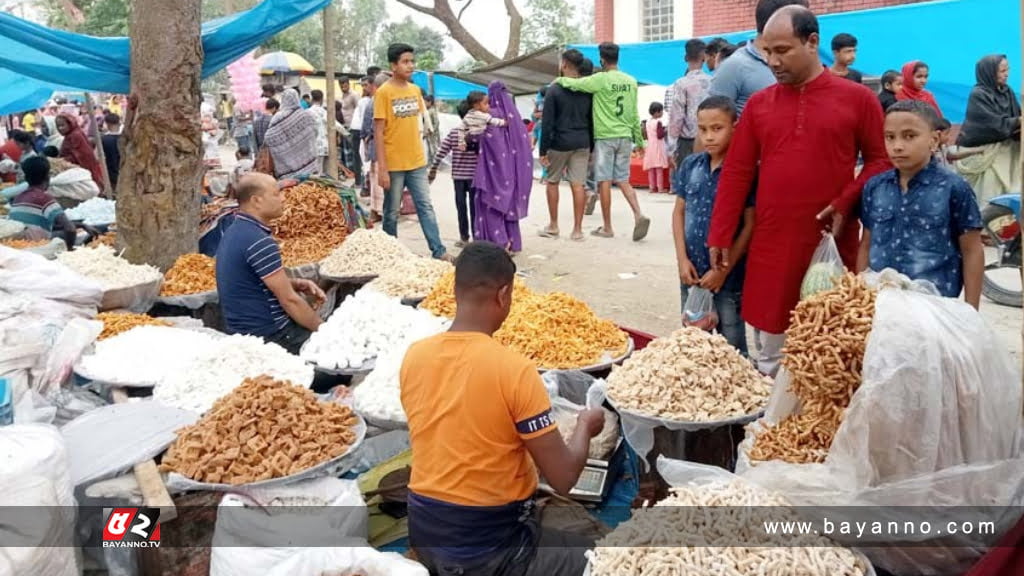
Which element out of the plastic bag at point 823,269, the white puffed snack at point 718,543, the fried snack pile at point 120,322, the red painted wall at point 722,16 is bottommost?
the white puffed snack at point 718,543

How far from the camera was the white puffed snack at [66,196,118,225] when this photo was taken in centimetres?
878

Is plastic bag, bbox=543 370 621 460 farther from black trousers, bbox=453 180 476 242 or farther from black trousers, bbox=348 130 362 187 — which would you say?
black trousers, bbox=348 130 362 187

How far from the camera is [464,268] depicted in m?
2.37

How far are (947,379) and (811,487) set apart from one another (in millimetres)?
453

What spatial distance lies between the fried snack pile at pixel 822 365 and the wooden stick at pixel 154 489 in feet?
6.30

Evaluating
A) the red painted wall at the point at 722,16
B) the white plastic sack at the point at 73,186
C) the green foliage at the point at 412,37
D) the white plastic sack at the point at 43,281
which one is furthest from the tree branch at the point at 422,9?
the green foliage at the point at 412,37

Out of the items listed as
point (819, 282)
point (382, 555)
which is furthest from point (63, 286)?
point (819, 282)

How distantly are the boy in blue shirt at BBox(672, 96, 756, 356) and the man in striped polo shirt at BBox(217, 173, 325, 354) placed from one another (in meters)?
2.09

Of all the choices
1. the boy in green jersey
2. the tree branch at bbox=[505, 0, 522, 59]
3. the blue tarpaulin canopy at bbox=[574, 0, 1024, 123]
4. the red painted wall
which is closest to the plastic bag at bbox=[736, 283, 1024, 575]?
the boy in green jersey

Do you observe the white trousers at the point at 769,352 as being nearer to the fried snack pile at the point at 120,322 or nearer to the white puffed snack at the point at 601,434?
the white puffed snack at the point at 601,434

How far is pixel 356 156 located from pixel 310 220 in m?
8.36

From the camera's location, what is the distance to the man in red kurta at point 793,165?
127 inches

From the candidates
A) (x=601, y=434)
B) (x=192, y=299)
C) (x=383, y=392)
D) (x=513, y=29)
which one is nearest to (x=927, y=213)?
(x=601, y=434)

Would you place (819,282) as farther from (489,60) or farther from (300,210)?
(489,60)
